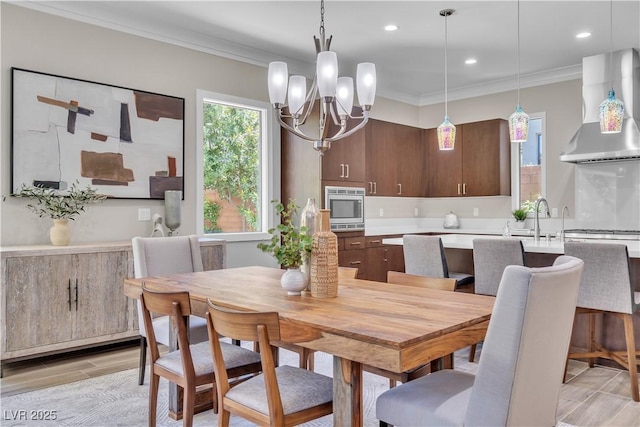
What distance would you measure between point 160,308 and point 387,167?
179 inches

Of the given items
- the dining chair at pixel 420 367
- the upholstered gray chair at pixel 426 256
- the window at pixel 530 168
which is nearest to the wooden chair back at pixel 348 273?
the dining chair at pixel 420 367

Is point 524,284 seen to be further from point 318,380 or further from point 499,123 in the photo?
point 499,123

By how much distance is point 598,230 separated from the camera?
526 centimetres

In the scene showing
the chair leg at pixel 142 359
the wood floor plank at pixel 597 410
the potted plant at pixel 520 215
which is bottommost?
the wood floor plank at pixel 597 410

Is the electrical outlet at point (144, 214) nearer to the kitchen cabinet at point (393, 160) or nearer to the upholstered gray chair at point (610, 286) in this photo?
the kitchen cabinet at point (393, 160)

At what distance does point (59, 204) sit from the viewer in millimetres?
3633

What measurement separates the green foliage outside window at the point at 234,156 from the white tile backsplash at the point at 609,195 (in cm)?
367

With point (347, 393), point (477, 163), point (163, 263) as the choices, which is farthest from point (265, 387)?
point (477, 163)

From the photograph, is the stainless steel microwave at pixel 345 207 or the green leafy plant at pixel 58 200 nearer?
the green leafy plant at pixel 58 200

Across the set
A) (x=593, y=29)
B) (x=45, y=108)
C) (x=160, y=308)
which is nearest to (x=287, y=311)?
(x=160, y=308)

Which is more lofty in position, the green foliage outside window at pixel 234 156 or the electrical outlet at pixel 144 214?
the green foliage outside window at pixel 234 156

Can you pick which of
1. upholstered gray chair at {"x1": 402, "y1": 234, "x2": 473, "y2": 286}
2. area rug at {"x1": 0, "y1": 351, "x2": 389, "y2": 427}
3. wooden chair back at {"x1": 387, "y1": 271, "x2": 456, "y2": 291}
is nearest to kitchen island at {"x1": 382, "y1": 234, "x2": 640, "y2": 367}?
upholstered gray chair at {"x1": 402, "y1": 234, "x2": 473, "y2": 286}

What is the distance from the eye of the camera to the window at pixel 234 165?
470 cm

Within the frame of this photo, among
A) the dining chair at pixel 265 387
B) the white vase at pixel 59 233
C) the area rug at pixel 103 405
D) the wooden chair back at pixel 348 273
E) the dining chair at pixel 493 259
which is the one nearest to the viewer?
the dining chair at pixel 265 387
